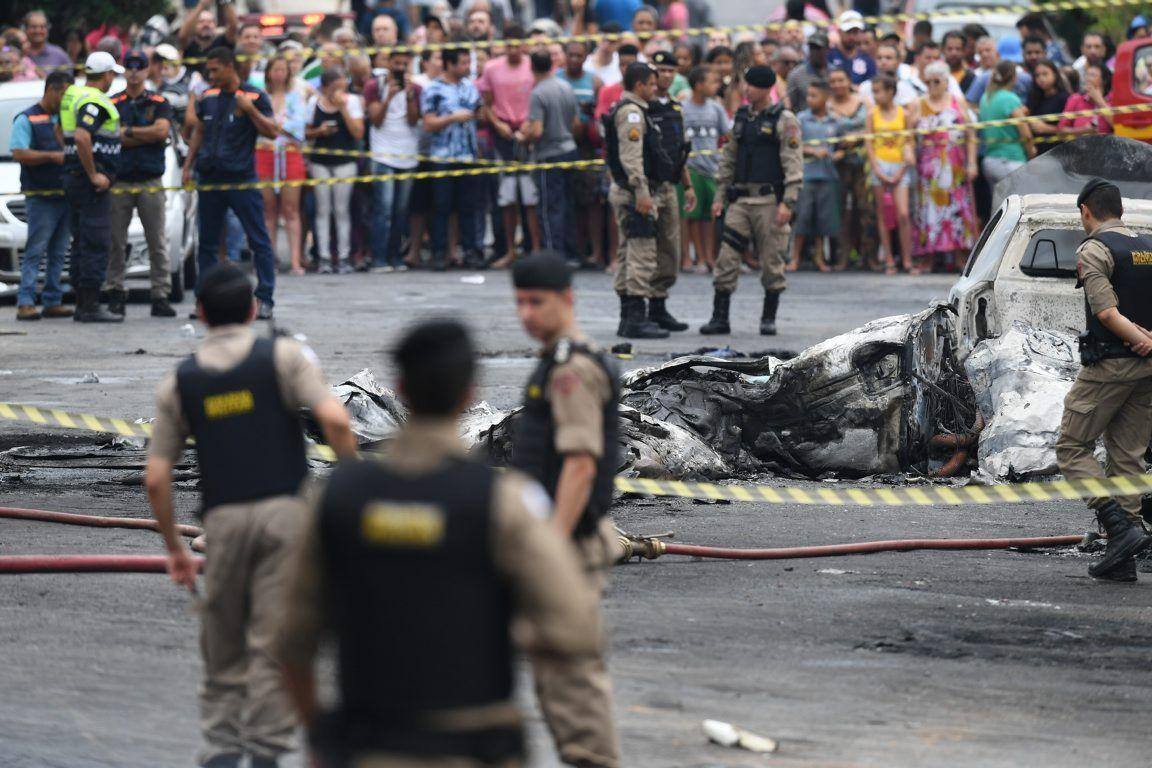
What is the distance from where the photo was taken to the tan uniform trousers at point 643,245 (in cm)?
1596

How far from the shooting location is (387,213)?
2116 cm

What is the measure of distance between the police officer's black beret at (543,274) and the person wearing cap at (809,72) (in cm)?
1545

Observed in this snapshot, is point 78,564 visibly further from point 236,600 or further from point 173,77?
point 173,77

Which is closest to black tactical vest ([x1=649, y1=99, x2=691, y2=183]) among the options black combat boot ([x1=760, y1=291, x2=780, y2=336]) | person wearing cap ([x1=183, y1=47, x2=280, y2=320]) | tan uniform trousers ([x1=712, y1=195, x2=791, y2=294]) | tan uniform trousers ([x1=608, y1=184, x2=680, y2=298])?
tan uniform trousers ([x1=608, y1=184, x2=680, y2=298])

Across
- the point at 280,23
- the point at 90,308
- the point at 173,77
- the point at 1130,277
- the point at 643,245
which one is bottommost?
the point at 90,308

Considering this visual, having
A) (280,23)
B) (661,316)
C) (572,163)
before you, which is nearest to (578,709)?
(661,316)

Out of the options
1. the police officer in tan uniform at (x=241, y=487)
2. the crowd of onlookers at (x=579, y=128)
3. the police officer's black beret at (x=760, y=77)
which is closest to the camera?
the police officer in tan uniform at (x=241, y=487)

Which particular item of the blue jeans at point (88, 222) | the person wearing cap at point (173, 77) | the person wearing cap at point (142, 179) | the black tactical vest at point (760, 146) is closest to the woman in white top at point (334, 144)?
the person wearing cap at point (173, 77)

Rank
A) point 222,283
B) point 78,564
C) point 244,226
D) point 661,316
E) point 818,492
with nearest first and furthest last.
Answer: point 222,283 < point 78,564 < point 818,492 < point 244,226 < point 661,316

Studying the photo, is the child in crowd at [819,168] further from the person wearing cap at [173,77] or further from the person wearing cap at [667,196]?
the person wearing cap at [173,77]

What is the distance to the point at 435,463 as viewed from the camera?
3869 mm

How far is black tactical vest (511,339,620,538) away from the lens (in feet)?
18.4

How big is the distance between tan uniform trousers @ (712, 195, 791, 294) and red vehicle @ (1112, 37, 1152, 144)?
17.3 ft

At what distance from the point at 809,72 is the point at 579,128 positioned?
2.65 metres
